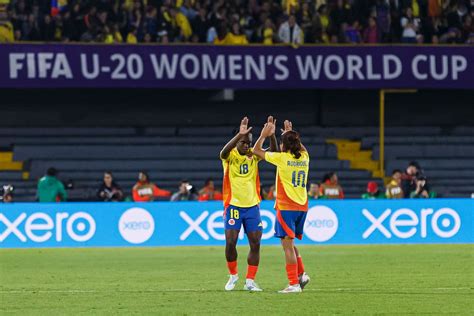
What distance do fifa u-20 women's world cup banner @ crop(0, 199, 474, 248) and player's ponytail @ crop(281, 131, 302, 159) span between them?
36.9ft

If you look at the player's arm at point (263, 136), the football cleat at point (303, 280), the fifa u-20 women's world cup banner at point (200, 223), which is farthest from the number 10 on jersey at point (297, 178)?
the fifa u-20 women's world cup banner at point (200, 223)

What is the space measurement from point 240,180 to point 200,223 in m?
11.0

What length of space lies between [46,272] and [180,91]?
16607 mm

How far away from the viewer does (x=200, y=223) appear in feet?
91.4

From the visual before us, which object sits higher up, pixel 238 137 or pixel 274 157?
pixel 238 137

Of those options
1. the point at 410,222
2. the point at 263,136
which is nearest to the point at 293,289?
the point at 263,136

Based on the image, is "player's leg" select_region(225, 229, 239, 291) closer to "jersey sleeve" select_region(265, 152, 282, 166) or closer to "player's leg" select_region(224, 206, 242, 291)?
"player's leg" select_region(224, 206, 242, 291)

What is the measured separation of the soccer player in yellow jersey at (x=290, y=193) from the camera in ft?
53.2

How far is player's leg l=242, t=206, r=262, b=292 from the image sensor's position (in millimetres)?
16656

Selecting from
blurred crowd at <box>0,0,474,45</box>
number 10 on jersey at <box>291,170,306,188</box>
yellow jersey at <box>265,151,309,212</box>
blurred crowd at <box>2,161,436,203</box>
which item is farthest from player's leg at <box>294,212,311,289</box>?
blurred crowd at <box>0,0,474,45</box>

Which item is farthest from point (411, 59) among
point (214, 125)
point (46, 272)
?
point (46, 272)

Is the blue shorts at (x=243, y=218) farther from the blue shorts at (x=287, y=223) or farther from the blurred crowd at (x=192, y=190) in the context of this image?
the blurred crowd at (x=192, y=190)

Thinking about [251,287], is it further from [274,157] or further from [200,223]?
[200,223]

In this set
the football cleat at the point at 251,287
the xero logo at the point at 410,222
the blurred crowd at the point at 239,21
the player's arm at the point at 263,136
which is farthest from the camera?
the blurred crowd at the point at 239,21
